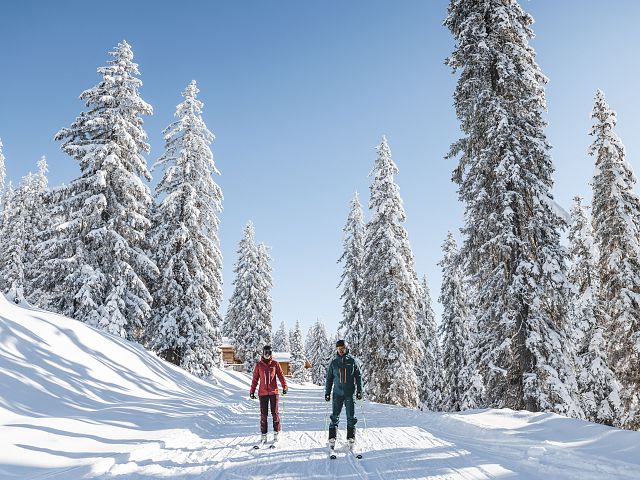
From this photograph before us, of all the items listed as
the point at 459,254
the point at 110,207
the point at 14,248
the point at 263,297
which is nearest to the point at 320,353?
the point at 263,297

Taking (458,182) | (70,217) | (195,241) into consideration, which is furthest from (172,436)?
(195,241)

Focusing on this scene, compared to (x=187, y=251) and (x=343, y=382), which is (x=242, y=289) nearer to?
(x=187, y=251)

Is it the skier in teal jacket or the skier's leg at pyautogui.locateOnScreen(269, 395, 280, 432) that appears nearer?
the skier in teal jacket

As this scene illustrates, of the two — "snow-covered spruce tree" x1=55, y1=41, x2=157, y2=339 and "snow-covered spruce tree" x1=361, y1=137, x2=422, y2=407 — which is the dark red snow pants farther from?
"snow-covered spruce tree" x1=361, y1=137, x2=422, y2=407

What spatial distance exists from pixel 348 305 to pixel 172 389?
20.5 metres

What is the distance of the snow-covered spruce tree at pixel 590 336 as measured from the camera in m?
23.3

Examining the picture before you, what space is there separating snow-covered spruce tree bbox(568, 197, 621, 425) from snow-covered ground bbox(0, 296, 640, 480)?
15.9 metres

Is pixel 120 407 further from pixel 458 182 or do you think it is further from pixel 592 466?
pixel 458 182

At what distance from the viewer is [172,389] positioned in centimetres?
1823

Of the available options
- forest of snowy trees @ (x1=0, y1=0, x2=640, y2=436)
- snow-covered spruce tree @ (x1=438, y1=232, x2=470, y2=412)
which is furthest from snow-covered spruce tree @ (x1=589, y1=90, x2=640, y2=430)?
snow-covered spruce tree @ (x1=438, y1=232, x2=470, y2=412)

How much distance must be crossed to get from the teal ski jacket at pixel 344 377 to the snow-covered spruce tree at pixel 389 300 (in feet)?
60.4

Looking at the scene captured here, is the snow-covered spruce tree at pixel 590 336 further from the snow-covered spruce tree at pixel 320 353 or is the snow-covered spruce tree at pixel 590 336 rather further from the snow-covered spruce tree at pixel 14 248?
the snow-covered spruce tree at pixel 320 353

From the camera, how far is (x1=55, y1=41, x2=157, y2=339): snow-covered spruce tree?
2158 centimetres

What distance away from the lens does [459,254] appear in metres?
15.9
